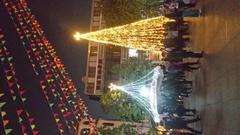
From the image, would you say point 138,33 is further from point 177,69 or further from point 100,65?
point 100,65

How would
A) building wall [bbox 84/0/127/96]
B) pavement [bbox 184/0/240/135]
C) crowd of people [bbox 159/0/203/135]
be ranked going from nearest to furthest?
pavement [bbox 184/0/240/135]
crowd of people [bbox 159/0/203/135]
building wall [bbox 84/0/127/96]

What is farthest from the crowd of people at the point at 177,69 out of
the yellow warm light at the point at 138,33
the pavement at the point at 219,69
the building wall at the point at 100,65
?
the building wall at the point at 100,65

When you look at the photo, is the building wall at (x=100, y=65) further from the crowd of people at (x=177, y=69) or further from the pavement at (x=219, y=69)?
the pavement at (x=219, y=69)

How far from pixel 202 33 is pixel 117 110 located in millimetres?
24235

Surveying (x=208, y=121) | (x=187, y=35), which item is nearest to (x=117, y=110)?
(x=187, y=35)

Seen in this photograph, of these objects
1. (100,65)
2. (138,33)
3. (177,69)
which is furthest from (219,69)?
(100,65)

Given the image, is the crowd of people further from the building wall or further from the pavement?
the building wall

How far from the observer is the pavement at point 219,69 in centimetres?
960

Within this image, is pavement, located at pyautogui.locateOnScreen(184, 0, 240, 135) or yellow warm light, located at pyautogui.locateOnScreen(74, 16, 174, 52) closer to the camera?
pavement, located at pyautogui.locateOnScreen(184, 0, 240, 135)

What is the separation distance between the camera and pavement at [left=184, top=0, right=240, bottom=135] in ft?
31.5

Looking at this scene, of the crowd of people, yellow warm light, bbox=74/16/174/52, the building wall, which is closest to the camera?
the crowd of people

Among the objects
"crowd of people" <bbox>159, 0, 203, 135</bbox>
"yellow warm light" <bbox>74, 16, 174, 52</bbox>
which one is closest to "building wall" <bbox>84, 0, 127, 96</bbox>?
"yellow warm light" <bbox>74, 16, 174, 52</bbox>

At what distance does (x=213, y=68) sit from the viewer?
40.3 ft

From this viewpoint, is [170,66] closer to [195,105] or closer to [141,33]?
[195,105]
